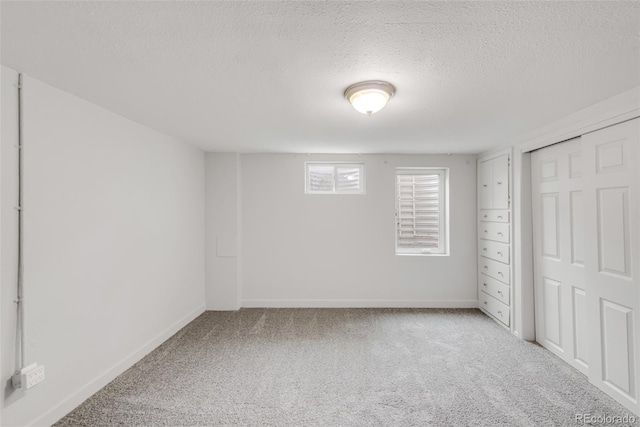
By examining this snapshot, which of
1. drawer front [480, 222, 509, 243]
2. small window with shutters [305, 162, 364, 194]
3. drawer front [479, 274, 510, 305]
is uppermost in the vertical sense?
small window with shutters [305, 162, 364, 194]

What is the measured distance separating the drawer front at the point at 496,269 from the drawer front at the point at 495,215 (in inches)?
21.7

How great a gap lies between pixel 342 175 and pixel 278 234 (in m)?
1.31

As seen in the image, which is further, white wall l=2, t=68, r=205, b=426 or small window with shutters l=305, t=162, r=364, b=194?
small window with shutters l=305, t=162, r=364, b=194

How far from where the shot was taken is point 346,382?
2346 millimetres

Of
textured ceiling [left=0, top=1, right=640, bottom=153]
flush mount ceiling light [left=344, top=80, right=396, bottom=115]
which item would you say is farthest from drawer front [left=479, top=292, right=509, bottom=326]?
flush mount ceiling light [left=344, top=80, right=396, bottom=115]

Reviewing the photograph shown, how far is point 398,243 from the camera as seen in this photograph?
440 centimetres

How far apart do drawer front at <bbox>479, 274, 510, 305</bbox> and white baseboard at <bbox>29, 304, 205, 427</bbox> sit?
393cm

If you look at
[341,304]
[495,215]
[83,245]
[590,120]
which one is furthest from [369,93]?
[341,304]

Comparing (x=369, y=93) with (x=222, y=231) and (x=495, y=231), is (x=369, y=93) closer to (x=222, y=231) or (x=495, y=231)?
(x=495, y=231)

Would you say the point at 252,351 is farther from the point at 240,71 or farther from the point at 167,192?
the point at 240,71

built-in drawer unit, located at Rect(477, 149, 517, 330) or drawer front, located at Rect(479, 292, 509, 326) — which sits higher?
built-in drawer unit, located at Rect(477, 149, 517, 330)

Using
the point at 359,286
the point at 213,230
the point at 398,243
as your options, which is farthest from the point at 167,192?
the point at 398,243

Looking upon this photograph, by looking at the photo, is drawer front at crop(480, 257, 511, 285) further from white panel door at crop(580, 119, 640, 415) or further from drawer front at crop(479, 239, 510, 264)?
white panel door at crop(580, 119, 640, 415)

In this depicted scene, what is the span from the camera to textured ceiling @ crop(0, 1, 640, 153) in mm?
1188
